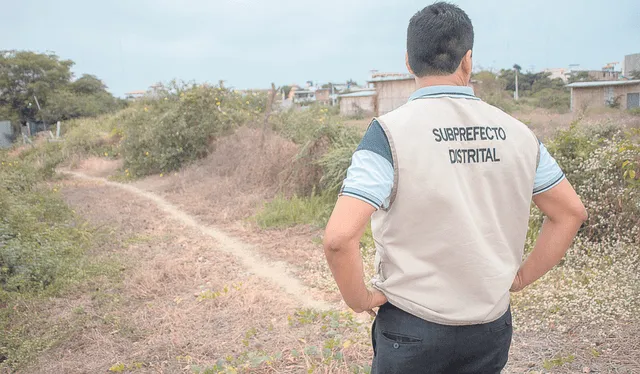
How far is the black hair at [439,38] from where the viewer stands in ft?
4.56

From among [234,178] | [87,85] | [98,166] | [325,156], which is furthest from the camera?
[87,85]

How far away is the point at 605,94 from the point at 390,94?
12223 mm

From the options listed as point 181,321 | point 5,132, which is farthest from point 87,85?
point 181,321

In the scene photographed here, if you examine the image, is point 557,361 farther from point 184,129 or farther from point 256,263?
point 184,129

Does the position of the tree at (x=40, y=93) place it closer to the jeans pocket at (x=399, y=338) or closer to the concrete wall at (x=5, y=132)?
the concrete wall at (x=5, y=132)

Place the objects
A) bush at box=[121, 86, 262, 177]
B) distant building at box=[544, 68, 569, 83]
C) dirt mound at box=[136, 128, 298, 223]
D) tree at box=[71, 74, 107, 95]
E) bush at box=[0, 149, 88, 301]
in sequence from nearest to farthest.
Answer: bush at box=[0, 149, 88, 301] < dirt mound at box=[136, 128, 298, 223] < distant building at box=[544, 68, 569, 83] < bush at box=[121, 86, 262, 177] < tree at box=[71, 74, 107, 95]

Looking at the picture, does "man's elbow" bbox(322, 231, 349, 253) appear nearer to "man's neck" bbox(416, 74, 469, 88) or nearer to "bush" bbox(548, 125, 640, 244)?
"man's neck" bbox(416, 74, 469, 88)

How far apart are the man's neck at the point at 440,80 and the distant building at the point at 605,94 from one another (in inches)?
345

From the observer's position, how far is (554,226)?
5.31ft

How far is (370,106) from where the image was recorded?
936 inches

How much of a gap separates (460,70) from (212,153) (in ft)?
37.1

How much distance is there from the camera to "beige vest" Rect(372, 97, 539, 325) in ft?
4.39

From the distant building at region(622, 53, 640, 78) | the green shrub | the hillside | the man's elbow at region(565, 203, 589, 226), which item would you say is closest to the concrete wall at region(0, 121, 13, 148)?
the hillside

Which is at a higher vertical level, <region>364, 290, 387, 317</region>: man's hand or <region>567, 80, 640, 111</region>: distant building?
<region>567, 80, 640, 111</region>: distant building
